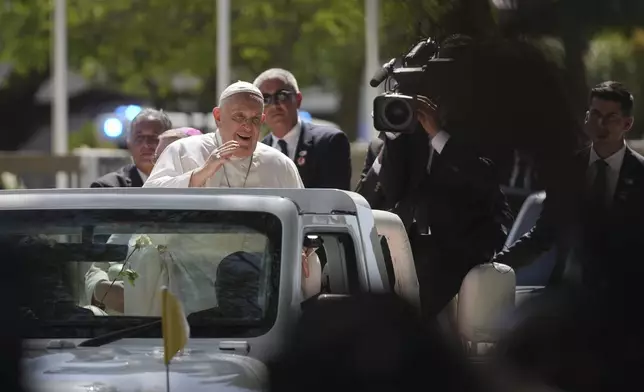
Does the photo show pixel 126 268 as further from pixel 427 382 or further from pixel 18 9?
pixel 18 9

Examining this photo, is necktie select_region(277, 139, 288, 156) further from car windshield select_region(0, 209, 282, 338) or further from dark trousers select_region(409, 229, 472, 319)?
car windshield select_region(0, 209, 282, 338)

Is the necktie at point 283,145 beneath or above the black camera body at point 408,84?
beneath

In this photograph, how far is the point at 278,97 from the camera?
775 centimetres

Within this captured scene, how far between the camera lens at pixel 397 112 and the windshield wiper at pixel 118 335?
7.22 ft

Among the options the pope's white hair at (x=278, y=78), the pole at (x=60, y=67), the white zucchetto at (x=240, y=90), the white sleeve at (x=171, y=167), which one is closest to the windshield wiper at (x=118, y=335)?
the white sleeve at (x=171, y=167)

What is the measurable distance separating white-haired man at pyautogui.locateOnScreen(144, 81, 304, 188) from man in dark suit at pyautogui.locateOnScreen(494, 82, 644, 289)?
1.03 metres

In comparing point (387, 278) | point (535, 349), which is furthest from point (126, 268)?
point (535, 349)

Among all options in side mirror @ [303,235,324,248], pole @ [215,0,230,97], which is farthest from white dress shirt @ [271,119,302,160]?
pole @ [215,0,230,97]

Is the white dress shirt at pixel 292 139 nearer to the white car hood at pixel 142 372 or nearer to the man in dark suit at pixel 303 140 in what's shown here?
the man in dark suit at pixel 303 140

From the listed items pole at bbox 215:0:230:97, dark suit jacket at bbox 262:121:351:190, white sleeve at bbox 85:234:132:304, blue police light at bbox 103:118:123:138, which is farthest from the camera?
pole at bbox 215:0:230:97

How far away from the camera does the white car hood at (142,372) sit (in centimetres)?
347

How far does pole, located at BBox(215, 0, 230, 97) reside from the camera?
1881 centimetres

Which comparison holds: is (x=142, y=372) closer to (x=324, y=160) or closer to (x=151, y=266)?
(x=151, y=266)

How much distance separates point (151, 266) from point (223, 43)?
1491cm
